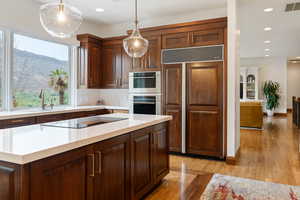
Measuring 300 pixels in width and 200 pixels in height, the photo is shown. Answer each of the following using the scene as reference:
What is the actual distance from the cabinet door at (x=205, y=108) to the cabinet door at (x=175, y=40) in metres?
0.46

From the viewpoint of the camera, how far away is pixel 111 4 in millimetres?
4371

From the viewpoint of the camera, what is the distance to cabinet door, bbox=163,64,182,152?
166 inches

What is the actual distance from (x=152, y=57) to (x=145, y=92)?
28.8 inches

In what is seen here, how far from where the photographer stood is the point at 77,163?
156cm

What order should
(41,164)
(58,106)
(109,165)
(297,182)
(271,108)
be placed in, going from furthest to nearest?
(271,108), (58,106), (297,182), (109,165), (41,164)

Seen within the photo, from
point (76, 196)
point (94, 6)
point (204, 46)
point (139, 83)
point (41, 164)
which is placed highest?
point (94, 6)

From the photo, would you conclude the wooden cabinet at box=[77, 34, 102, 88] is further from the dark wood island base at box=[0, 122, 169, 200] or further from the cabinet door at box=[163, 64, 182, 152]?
the dark wood island base at box=[0, 122, 169, 200]

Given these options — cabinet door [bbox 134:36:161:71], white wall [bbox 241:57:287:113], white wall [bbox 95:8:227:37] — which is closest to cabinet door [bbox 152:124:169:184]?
cabinet door [bbox 134:36:161:71]

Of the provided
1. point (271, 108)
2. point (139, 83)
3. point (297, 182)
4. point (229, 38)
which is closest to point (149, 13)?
point (139, 83)

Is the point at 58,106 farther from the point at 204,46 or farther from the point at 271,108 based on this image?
the point at 271,108

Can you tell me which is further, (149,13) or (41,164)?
(149,13)

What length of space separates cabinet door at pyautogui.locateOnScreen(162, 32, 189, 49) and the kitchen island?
210 cm

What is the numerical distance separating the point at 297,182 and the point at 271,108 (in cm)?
855

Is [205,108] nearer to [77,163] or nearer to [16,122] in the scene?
[77,163]
